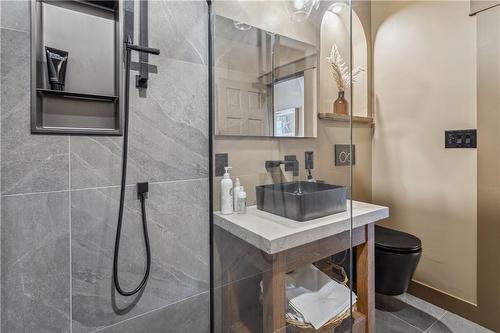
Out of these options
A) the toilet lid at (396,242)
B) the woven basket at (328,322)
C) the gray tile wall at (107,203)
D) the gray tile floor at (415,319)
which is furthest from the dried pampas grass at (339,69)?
the gray tile floor at (415,319)

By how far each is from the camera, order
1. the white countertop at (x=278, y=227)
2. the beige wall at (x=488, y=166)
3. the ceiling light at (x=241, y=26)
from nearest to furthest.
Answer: the white countertop at (x=278, y=227)
the ceiling light at (x=241, y=26)
the beige wall at (x=488, y=166)

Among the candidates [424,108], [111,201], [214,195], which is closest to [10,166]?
[111,201]

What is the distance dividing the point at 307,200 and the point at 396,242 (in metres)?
0.95

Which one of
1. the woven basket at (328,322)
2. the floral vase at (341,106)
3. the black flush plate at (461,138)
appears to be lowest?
the woven basket at (328,322)

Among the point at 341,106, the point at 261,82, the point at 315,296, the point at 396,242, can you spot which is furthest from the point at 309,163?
the point at 396,242

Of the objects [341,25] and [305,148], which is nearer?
[341,25]

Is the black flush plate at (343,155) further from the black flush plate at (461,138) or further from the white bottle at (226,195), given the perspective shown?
the black flush plate at (461,138)

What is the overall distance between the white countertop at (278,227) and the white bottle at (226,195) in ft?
0.11

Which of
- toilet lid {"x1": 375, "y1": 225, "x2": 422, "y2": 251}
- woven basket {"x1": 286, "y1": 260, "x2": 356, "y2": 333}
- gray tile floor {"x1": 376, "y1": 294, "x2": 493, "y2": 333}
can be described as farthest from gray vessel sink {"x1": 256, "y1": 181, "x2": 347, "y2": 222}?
gray tile floor {"x1": 376, "y1": 294, "x2": 493, "y2": 333}

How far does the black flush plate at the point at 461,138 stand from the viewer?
5.49ft

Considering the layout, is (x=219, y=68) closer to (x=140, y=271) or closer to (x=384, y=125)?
(x=140, y=271)

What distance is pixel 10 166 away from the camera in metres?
0.84

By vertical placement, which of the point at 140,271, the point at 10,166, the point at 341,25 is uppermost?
the point at 341,25

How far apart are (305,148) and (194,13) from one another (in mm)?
846
